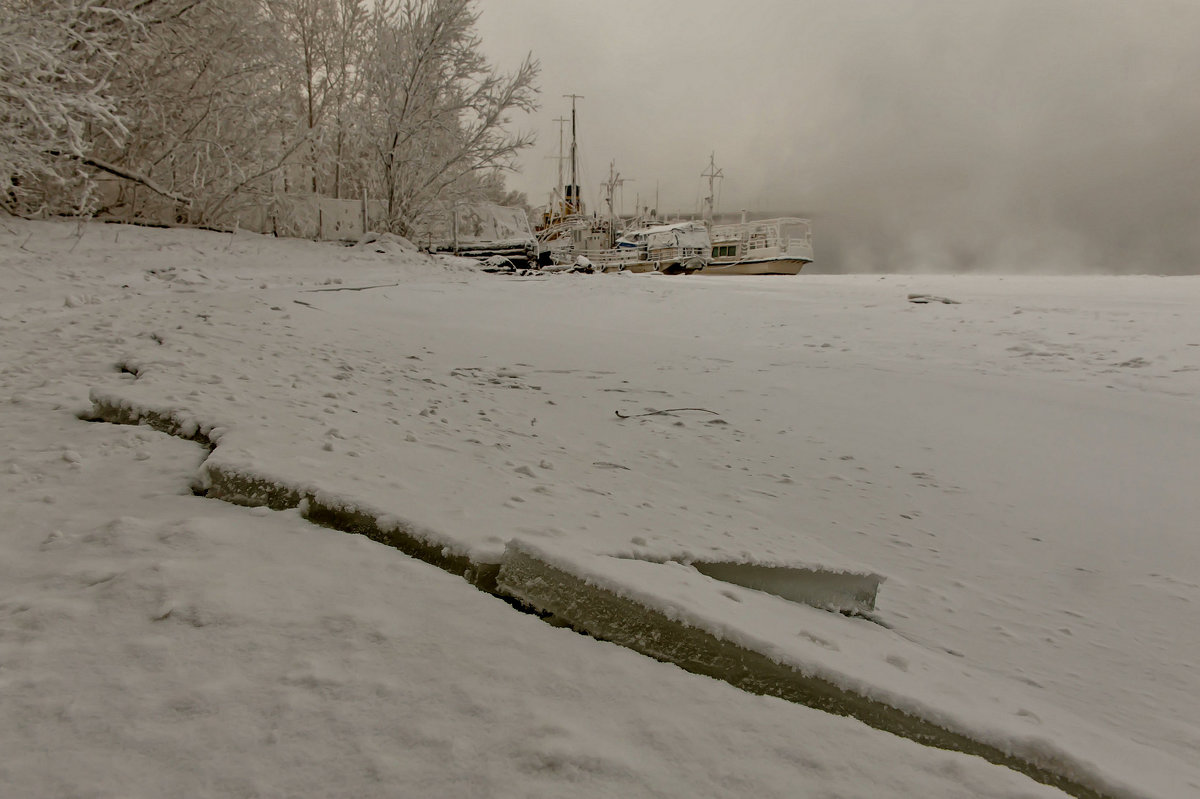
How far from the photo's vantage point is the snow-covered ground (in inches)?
34.9

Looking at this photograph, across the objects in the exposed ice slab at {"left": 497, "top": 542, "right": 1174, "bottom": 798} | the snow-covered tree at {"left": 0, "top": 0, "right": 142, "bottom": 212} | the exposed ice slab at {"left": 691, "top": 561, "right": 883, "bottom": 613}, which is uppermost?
the snow-covered tree at {"left": 0, "top": 0, "right": 142, "bottom": 212}

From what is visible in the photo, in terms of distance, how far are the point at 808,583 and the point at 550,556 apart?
0.79 metres

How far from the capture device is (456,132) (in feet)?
45.3

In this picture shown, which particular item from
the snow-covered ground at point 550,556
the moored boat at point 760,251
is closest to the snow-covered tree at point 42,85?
the snow-covered ground at point 550,556

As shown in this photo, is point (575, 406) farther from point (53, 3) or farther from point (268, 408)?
point (53, 3)

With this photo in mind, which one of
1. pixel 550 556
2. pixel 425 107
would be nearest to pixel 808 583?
pixel 550 556

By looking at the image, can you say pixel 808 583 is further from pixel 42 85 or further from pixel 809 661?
pixel 42 85

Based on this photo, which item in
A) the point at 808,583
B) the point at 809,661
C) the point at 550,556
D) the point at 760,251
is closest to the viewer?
the point at 809,661

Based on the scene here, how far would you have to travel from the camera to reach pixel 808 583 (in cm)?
173

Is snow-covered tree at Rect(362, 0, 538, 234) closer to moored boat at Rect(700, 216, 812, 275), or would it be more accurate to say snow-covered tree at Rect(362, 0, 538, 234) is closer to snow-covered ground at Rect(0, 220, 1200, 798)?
snow-covered ground at Rect(0, 220, 1200, 798)

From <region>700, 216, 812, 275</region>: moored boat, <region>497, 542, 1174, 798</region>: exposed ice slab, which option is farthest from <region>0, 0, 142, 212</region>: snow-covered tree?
<region>700, 216, 812, 275</region>: moored boat

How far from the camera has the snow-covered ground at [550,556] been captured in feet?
2.91

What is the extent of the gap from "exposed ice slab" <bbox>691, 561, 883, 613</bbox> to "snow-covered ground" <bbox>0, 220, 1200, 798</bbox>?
59mm

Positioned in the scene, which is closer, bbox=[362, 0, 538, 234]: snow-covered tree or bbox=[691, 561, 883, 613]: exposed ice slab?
bbox=[691, 561, 883, 613]: exposed ice slab
